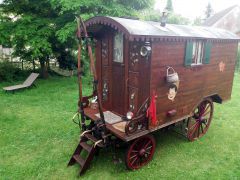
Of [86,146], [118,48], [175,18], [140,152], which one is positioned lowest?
[140,152]

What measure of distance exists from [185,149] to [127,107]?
215 centimetres

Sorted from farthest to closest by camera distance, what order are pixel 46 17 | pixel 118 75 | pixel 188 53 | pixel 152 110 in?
pixel 46 17, pixel 118 75, pixel 188 53, pixel 152 110

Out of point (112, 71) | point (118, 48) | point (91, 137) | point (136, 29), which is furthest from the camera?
point (112, 71)

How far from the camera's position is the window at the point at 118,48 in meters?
5.27

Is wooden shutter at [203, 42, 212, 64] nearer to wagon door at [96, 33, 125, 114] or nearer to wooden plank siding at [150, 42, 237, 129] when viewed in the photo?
wooden plank siding at [150, 42, 237, 129]

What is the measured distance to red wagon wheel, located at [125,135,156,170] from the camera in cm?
492

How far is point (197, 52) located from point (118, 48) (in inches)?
81.8

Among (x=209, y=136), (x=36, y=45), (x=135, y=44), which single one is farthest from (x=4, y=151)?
(x=36, y=45)

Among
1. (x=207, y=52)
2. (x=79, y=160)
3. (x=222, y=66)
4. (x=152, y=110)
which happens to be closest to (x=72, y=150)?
(x=79, y=160)

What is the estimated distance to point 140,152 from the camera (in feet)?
16.7

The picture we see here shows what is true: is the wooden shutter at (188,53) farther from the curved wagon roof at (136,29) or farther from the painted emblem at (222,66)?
the painted emblem at (222,66)

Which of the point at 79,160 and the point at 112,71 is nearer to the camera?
the point at 79,160

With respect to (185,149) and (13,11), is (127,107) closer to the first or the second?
(185,149)

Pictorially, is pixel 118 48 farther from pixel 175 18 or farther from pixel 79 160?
pixel 175 18
